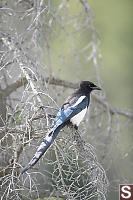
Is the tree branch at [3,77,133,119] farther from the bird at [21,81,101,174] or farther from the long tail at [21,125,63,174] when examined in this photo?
the long tail at [21,125,63,174]

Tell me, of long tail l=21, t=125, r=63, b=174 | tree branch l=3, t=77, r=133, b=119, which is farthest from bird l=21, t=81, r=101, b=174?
tree branch l=3, t=77, r=133, b=119

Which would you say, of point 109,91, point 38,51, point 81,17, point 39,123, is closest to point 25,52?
point 38,51

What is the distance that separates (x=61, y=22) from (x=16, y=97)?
66 centimetres

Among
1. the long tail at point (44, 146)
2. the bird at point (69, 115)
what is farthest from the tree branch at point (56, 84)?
the long tail at point (44, 146)

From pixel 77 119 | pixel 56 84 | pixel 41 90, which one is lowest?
pixel 77 119

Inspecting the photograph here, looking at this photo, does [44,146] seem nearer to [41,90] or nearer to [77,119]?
[41,90]

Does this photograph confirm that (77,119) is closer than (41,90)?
No

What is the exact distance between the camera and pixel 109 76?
27.4ft

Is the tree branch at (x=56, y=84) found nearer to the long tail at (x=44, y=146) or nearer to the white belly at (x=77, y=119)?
the white belly at (x=77, y=119)

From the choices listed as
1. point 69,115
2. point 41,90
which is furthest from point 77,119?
point 41,90

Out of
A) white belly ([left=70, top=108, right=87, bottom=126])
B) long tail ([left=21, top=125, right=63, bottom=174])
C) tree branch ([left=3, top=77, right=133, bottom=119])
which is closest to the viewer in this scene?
long tail ([left=21, top=125, right=63, bottom=174])

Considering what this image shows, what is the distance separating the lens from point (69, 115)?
2889 millimetres

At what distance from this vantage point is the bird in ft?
7.70

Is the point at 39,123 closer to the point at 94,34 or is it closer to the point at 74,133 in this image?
the point at 74,133
